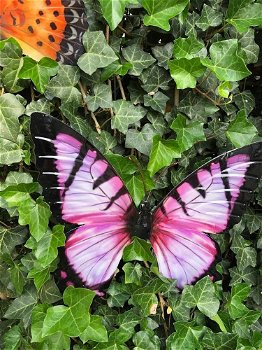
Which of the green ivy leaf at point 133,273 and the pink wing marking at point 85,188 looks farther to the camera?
the green ivy leaf at point 133,273

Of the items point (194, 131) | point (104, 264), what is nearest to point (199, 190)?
point (194, 131)

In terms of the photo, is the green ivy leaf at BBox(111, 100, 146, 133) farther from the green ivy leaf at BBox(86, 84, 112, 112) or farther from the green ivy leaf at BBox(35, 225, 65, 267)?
the green ivy leaf at BBox(35, 225, 65, 267)

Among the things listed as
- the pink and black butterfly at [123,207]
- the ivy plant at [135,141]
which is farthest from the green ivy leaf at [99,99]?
the pink and black butterfly at [123,207]

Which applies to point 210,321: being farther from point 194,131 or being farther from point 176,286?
point 194,131

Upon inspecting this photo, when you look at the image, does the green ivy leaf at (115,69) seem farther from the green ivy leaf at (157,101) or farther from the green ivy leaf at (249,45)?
the green ivy leaf at (249,45)

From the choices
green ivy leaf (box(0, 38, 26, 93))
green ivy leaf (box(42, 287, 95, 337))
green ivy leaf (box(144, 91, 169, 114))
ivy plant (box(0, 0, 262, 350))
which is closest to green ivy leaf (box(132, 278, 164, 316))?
ivy plant (box(0, 0, 262, 350))

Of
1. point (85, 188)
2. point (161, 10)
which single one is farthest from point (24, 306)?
point (161, 10)

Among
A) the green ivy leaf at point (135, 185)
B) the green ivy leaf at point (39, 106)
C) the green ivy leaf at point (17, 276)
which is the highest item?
the green ivy leaf at point (39, 106)
